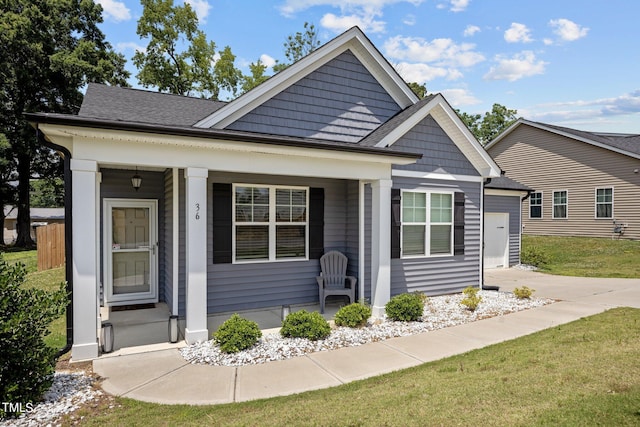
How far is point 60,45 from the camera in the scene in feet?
71.4

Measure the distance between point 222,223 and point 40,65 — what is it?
22.1m

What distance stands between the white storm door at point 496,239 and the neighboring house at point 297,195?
443 cm

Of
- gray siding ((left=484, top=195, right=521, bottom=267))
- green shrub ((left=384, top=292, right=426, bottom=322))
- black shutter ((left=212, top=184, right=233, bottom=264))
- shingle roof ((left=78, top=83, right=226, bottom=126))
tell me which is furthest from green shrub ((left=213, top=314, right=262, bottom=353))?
gray siding ((left=484, top=195, right=521, bottom=267))

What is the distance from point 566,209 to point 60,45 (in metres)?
29.1

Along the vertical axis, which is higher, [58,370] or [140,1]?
[140,1]

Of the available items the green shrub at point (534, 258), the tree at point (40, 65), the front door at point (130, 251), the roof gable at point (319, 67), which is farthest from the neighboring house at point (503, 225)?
the tree at point (40, 65)

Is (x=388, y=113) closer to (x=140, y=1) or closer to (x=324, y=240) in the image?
(x=324, y=240)

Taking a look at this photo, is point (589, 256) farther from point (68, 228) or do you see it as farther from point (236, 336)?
point (68, 228)

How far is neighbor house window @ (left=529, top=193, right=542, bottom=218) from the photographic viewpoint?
18.4 metres

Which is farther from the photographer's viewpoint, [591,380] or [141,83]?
[141,83]

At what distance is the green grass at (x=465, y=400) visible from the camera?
303 centimetres

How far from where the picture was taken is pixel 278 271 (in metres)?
7.02

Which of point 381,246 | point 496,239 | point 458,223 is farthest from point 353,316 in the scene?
point 496,239

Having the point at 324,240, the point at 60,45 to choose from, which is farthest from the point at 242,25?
the point at 60,45
